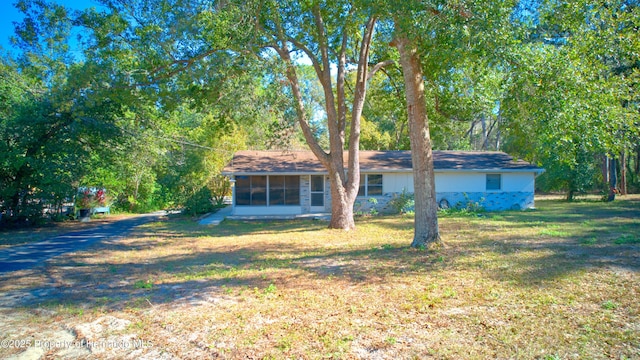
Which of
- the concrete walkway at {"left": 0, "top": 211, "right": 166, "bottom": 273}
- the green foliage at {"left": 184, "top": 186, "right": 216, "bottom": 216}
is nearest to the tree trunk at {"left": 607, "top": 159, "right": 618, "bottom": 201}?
the green foliage at {"left": 184, "top": 186, "right": 216, "bottom": 216}

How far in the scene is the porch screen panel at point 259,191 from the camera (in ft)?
66.5

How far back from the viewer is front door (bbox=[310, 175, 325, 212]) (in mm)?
20469

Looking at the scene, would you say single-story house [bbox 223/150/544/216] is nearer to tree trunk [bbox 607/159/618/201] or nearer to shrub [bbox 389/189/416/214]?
shrub [bbox 389/189/416/214]

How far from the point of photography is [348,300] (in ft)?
19.5

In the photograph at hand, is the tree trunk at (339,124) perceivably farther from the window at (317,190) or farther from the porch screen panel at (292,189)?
the porch screen panel at (292,189)

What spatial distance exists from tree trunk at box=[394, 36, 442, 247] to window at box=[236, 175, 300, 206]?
11.5 metres

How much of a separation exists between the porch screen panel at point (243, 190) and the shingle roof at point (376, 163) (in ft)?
2.25

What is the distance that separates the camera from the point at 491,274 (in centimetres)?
712

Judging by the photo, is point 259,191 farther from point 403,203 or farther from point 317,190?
point 403,203

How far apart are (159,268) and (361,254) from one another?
4.45m

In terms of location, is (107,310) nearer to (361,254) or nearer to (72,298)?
(72,298)

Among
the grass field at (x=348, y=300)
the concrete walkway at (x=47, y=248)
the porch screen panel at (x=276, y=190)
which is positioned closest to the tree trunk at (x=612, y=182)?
the grass field at (x=348, y=300)

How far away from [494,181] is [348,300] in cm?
1785

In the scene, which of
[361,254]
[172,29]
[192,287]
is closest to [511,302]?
[361,254]
